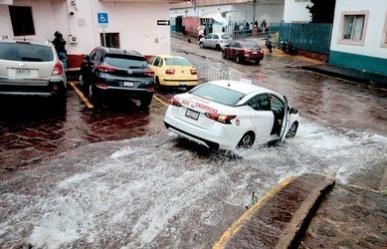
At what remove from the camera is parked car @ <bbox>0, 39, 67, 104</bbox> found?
8.56m

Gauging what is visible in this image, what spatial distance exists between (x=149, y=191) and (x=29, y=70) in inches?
199

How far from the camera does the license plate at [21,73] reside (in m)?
8.56

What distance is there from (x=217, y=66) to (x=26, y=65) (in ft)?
50.8

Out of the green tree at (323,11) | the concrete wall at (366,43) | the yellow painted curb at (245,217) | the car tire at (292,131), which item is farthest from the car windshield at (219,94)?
the green tree at (323,11)

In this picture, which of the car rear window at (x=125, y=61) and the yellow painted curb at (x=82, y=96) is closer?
the car rear window at (x=125, y=61)

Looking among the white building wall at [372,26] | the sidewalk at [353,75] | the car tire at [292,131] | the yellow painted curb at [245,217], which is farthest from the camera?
the white building wall at [372,26]

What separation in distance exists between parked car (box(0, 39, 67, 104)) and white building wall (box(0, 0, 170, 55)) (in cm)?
645

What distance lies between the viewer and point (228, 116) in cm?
720

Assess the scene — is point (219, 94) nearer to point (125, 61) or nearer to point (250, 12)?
point (125, 61)

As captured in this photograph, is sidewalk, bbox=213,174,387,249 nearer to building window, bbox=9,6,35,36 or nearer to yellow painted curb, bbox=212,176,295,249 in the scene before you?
yellow painted curb, bbox=212,176,295,249

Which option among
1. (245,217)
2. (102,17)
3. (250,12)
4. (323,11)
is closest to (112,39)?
(102,17)

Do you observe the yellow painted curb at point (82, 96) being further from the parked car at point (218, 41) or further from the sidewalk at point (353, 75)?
the parked car at point (218, 41)

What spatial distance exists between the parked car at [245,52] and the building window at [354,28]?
5.26 meters

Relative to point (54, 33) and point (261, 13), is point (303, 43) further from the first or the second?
point (54, 33)
